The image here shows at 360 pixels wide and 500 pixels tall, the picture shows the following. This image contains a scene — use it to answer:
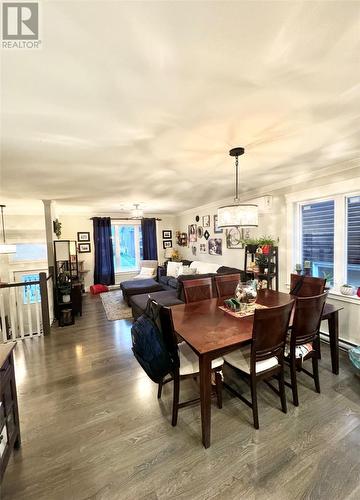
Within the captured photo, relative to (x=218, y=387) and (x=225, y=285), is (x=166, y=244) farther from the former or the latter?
(x=218, y=387)

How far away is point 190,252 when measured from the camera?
6.71 meters

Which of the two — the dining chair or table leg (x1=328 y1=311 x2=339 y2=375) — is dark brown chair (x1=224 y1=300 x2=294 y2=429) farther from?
table leg (x1=328 y1=311 x2=339 y2=375)

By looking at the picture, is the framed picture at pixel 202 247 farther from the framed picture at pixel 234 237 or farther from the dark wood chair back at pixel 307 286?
the dark wood chair back at pixel 307 286

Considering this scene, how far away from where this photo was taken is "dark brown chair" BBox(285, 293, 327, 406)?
1.84m

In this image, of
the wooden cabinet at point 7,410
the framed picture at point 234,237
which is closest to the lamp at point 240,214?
the wooden cabinet at point 7,410

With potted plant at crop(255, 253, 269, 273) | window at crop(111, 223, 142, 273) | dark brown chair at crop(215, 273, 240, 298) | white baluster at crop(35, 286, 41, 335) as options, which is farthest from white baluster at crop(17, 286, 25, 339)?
potted plant at crop(255, 253, 269, 273)

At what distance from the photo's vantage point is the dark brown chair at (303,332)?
184 centimetres

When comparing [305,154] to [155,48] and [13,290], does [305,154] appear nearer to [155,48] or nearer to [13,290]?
[155,48]

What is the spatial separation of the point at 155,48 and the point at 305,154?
206cm

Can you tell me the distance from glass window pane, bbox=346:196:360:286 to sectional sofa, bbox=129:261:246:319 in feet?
5.16

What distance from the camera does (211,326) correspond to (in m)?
1.82

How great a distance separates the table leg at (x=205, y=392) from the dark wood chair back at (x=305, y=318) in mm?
865

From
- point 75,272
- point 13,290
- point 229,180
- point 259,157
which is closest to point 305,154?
point 259,157

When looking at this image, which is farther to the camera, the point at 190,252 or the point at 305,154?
the point at 190,252
